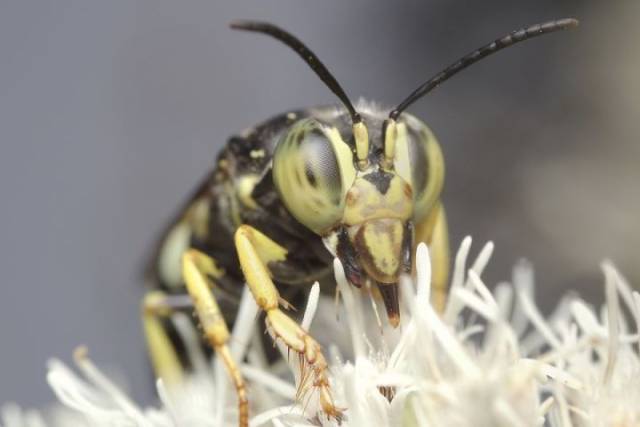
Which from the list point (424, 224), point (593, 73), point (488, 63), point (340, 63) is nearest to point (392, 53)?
point (340, 63)

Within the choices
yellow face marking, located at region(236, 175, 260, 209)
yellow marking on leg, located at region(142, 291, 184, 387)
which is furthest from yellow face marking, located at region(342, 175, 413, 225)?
yellow marking on leg, located at region(142, 291, 184, 387)

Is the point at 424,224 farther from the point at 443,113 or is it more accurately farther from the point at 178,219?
the point at 443,113

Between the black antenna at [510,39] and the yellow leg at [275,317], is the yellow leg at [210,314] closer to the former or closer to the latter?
the yellow leg at [275,317]

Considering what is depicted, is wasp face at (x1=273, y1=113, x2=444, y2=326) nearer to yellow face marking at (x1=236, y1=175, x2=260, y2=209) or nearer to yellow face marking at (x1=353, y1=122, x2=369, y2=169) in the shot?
yellow face marking at (x1=353, y1=122, x2=369, y2=169)

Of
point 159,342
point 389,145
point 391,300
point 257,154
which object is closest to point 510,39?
point 389,145

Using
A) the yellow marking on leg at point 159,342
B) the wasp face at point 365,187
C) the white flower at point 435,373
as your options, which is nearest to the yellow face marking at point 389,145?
the wasp face at point 365,187

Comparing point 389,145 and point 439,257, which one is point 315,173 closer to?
point 389,145
